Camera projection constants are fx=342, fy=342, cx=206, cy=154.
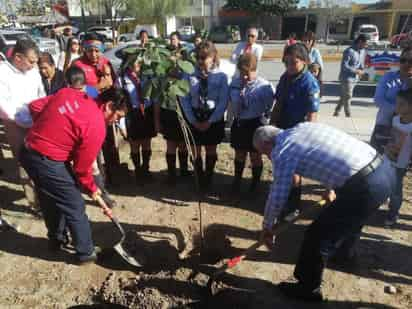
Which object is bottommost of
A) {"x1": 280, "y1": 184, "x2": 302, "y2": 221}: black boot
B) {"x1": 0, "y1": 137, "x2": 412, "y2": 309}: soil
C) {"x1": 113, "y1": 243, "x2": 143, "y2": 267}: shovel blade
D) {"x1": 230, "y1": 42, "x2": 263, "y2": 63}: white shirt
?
{"x1": 0, "y1": 137, "x2": 412, "y2": 309}: soil

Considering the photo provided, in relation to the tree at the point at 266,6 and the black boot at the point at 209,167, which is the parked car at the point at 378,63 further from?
the tree at the point at 266,6

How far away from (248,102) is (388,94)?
1.40m

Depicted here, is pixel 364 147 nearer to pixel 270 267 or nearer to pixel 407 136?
pixel 407 136

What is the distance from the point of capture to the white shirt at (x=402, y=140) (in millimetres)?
3039

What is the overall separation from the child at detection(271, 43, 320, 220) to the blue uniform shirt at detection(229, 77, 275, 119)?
13 centimetres

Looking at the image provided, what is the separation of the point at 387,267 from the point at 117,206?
288 centimetres

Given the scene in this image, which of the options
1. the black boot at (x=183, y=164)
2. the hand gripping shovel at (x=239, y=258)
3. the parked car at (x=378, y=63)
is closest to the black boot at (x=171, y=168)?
the black boot at (x=183, y=164)

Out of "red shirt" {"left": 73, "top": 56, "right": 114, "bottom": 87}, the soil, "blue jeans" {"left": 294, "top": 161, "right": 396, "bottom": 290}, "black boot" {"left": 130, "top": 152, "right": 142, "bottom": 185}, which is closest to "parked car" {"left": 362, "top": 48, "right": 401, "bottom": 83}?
the soil

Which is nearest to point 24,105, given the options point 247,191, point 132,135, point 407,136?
point 132,135

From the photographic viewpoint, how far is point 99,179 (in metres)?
3.84

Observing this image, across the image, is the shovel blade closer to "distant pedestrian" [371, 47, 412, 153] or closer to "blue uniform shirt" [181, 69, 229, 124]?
"blue uniform shirt" [181, 69, 229, 124]

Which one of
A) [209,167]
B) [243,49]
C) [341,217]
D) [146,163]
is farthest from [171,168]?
[243,49]

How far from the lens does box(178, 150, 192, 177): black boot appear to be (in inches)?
173

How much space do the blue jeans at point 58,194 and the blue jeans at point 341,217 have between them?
184 cm
